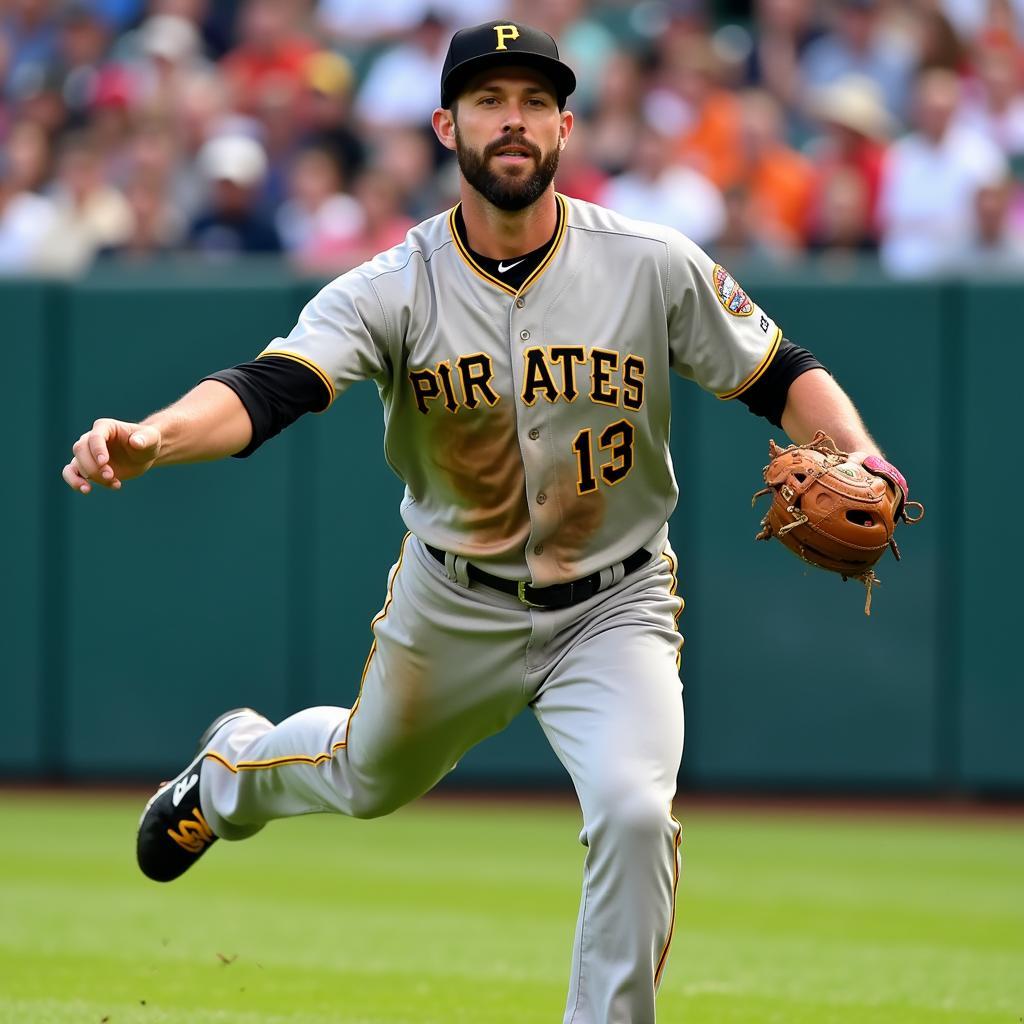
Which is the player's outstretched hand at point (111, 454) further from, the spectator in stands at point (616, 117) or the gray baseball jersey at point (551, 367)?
the spectator in stands at point (616, 117)

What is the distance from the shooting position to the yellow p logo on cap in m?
4.32

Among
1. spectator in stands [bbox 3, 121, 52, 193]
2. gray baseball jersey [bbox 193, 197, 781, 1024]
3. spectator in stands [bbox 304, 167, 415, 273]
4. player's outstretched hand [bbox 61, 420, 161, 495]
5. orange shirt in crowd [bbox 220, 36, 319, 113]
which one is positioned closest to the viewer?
player's outstretched hand [bbox 61, 420, 161, 495]

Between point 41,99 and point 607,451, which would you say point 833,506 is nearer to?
point 607,451

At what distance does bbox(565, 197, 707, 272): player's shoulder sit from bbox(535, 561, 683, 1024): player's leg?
0.97 meters

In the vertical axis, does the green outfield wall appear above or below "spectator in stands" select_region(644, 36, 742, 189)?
below

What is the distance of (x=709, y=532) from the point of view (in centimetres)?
920

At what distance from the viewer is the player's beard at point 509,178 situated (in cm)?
434

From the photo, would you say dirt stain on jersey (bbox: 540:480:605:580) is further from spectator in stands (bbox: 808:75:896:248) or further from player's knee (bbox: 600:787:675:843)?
spectator in stands (bbox: 808:75:896:248)

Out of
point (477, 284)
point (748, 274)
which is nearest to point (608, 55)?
point (748, 274)

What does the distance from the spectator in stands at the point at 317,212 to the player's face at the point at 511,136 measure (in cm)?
596

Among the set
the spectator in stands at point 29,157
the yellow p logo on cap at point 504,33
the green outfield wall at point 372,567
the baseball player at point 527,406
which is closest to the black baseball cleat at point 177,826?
the baseball player at point 527,406

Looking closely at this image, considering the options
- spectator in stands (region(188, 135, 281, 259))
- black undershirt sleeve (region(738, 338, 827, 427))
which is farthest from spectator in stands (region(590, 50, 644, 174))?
black undershirt sleeve (region(738, 338, 827, 427))

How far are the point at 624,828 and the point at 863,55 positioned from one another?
8.36m

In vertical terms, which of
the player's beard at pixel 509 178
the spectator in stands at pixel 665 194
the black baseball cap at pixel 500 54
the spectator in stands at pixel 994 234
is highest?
the spectator in stands at pixel 665 194
